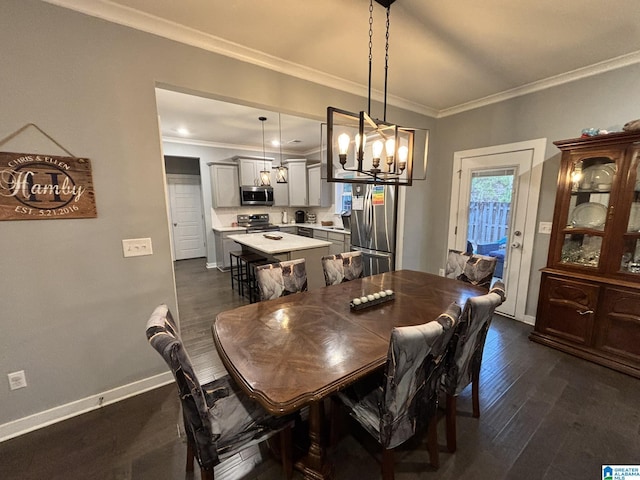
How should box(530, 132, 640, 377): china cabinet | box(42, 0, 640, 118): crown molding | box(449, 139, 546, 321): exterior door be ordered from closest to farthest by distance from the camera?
1. box(42, 0, 640, 118): crown molding
2. box(530, 132, 640, 377): china cabinet
3. box(449, 139, 546, 321): exterior door

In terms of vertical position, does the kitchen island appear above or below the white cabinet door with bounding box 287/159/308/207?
below

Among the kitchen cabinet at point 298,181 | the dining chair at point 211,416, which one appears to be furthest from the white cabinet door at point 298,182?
the dining chair at point 211,416

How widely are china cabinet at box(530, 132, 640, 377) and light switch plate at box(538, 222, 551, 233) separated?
0.33 meters

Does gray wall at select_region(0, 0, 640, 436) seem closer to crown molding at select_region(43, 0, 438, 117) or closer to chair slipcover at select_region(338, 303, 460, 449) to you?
crown molding at select_region(43, 0, 438, 117)

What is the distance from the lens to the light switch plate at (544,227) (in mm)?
2869

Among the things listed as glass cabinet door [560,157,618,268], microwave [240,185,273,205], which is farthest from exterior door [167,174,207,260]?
glass cabinet door [560,157,618,268]

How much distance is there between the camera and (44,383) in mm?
1742

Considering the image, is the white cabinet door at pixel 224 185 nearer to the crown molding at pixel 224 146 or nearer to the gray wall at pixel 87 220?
the crown molding at pixel 224 146

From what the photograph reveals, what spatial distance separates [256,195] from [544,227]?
5.14 m

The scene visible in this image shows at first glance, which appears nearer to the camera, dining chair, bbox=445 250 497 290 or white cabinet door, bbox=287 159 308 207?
A: dining chair, bbox=445 250 497 290

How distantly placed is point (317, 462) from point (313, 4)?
8.73 ft

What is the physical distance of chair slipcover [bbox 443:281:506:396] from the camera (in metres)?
1.33

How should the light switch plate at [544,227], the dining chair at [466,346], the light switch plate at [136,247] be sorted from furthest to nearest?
the light switch plate at [544,227], the light switch plate at [136,247], the dining chair at [466,346]

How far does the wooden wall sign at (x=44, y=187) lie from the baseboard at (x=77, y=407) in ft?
4.36
